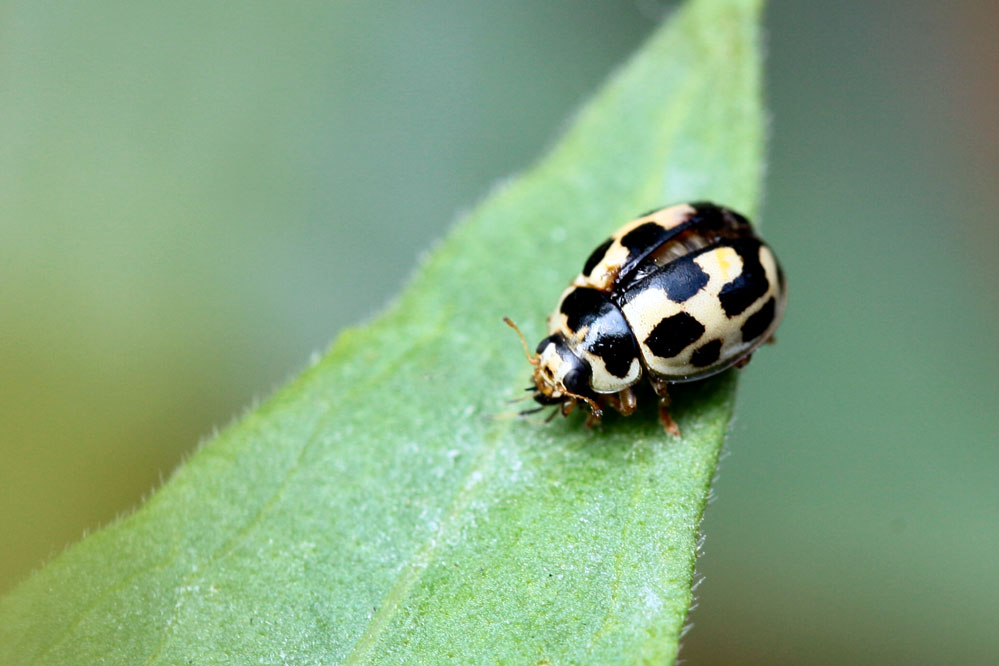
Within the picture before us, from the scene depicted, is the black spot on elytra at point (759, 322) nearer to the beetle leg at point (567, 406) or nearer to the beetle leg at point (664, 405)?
the beetle leg at point (664, 405)

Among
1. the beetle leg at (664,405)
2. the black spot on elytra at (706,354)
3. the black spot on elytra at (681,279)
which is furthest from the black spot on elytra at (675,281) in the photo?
the beetle leg at (664,405)

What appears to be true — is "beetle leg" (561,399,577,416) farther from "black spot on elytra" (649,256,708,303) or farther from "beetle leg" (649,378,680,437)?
"black spot on elytra" (649,256,708,303)

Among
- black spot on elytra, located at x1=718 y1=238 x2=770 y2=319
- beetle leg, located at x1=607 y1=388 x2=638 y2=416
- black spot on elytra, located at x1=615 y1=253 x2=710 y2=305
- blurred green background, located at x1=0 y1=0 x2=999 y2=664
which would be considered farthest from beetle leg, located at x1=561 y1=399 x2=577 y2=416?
blurred green background, located at x1=0 y1=0 x2=999 y2=664

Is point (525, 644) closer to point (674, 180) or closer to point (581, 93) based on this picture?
point (674, 180)

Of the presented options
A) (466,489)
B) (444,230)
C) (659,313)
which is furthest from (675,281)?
(444,230)

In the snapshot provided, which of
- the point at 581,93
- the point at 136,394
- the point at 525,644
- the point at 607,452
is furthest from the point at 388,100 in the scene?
the point at 525,644
